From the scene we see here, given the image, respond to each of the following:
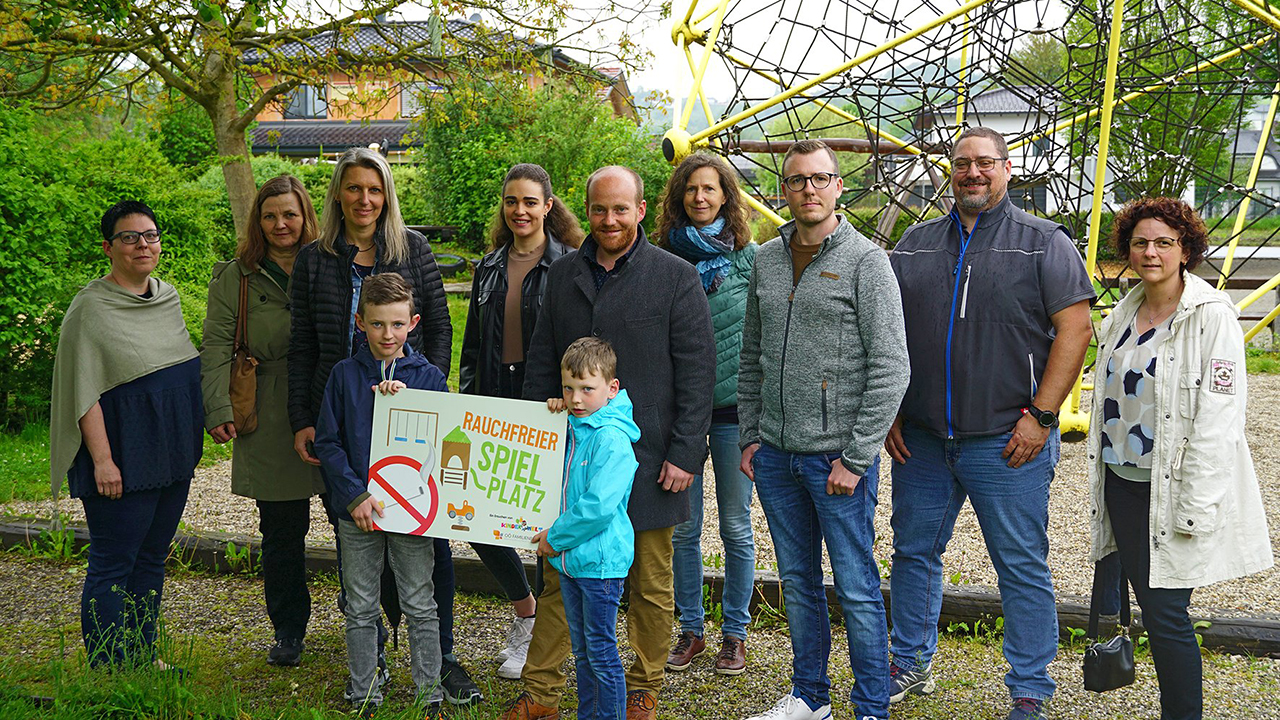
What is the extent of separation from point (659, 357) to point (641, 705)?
124cm

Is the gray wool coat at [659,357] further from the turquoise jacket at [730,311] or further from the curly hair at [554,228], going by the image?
the curly hair at [554,228]

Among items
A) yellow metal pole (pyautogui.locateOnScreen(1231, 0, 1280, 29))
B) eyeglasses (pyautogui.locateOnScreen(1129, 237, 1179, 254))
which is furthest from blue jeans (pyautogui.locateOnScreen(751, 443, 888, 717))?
yellow metal pole (pyautogui.locateOnScreen(1231, 0, 1280, 29))

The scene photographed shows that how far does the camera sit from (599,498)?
318 centimetres

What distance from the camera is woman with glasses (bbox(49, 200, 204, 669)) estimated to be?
3682 mm

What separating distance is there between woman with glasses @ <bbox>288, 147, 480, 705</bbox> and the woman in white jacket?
7.88 ft

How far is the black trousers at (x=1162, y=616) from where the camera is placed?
126 inches

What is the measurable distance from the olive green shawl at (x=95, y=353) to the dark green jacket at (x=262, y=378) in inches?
9.1

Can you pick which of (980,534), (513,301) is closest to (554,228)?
(513,301)

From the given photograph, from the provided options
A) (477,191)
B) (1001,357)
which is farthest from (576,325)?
(477,191)

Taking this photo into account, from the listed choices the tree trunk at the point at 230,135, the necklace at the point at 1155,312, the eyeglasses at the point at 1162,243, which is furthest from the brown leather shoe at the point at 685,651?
the tree trunk at the point at 230,135

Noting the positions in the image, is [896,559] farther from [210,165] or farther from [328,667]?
[210,165]

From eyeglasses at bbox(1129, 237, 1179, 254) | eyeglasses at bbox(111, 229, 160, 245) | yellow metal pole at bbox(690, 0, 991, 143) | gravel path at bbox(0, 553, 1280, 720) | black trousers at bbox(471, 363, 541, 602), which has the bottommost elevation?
gravel path at bbox(0, 553, 1280, 720)

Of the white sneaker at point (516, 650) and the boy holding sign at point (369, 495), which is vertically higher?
the boy holding sign at point (369, 495)

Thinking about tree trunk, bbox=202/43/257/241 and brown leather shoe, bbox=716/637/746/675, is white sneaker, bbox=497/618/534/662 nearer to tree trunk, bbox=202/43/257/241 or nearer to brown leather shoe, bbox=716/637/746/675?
brown leather shoe, bbox=716/637/746/675
